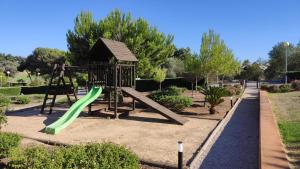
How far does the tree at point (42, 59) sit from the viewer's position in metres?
70.9

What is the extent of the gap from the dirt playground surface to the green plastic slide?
0.74 feet

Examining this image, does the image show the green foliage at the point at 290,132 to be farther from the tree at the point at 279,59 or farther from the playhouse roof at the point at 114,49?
the tree at the point at 279,59

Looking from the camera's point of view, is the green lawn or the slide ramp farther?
the slide ramp

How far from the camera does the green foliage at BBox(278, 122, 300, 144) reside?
8.18 m

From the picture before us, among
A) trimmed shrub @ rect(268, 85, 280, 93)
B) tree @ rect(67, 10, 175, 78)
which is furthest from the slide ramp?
trimmed shrub @ rect(268, 85, 280, 93)

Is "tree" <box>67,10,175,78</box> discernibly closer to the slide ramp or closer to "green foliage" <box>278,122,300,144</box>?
the slide ramp

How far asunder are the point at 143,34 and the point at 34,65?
5673 centimetres

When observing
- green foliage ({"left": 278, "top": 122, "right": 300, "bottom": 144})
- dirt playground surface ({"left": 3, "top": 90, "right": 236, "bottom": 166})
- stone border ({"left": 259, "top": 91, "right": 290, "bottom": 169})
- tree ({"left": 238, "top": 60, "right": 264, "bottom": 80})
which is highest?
tree ({"left": 238, "top": 60, "right": 264, "bottom": 80})

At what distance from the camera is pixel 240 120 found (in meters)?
12.9

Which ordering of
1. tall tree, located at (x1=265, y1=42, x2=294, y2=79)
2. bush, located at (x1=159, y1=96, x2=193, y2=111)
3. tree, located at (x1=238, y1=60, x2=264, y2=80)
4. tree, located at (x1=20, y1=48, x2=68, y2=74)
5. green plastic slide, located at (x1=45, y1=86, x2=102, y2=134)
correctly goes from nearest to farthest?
1. green plastic slide, located at (x1=45, y1=86, x2=102, y2=134)
2. bush, located at (x1=159, y1=96, x2=193, y2=111)
3. tree, located at (x1=238, y1=60, x2=264, y2=80)
4. tall tree, located at (x1=265, y1=42, x2=294, y2=79)
5. tree, located at (x1=20, y1=48, x2=68, y2=74)

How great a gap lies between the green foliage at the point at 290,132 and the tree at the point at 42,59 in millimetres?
64148

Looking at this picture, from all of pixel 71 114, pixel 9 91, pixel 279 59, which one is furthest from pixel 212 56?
pixel 279 59

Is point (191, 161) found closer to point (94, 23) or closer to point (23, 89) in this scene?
point (94, 23)

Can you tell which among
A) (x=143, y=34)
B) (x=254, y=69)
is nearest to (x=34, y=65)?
(x=254, y=69)
